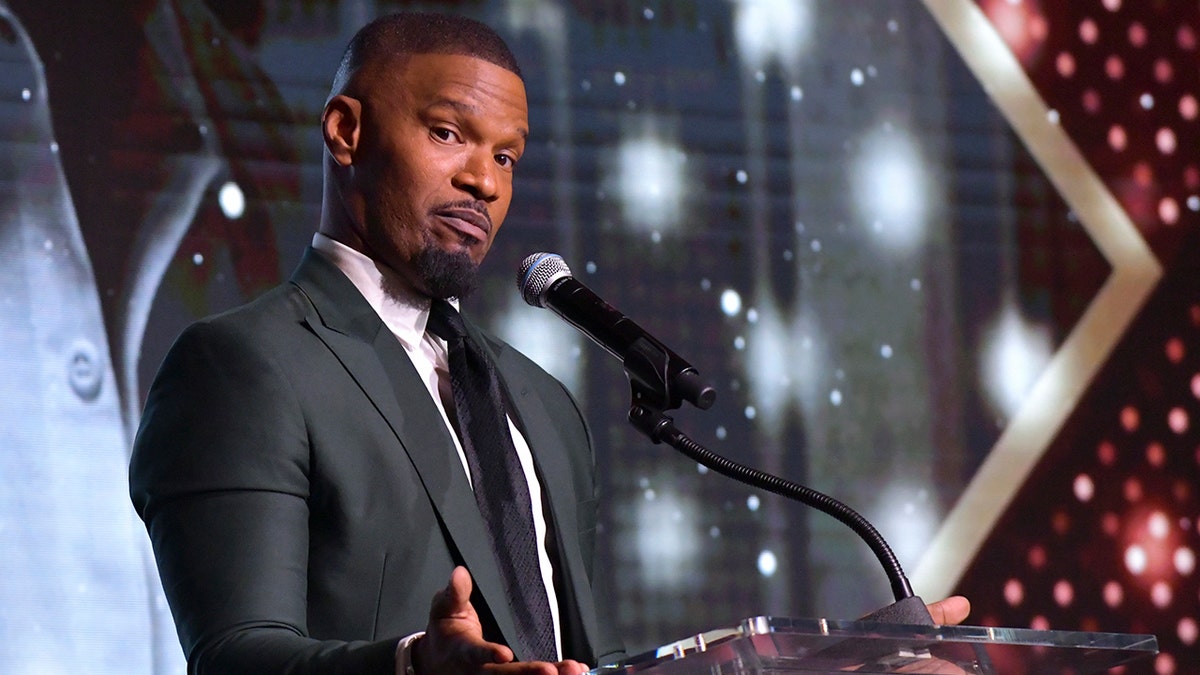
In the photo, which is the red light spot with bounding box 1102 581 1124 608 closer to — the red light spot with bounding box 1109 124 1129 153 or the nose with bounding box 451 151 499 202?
the red light spot with bounding box 1109 124 1129 153

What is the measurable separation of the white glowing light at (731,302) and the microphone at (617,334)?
130 cm

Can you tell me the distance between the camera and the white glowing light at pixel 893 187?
10.2 ft

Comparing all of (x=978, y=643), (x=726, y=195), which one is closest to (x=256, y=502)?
(x=978, y=643)

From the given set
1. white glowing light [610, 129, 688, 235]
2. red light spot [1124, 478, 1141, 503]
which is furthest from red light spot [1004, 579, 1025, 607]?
white glowing light [610, 129, 688, 235]

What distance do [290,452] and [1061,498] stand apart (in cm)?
211

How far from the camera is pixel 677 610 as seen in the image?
9.24 feet

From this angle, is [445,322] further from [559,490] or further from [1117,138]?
[1117,138]

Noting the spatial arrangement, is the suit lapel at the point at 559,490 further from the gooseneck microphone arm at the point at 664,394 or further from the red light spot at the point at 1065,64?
the red light spot at the point at 1065,64

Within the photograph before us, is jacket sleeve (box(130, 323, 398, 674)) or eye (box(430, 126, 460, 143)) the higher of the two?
eye (box(430, 126, 460, 143))

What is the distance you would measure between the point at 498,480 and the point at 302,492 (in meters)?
0.27

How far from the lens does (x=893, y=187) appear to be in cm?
314

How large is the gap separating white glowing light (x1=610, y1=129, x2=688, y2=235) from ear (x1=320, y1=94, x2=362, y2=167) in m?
1.13

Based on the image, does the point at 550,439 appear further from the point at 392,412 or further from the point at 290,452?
the point at 290,452

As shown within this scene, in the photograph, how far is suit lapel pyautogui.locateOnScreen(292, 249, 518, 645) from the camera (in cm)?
160
